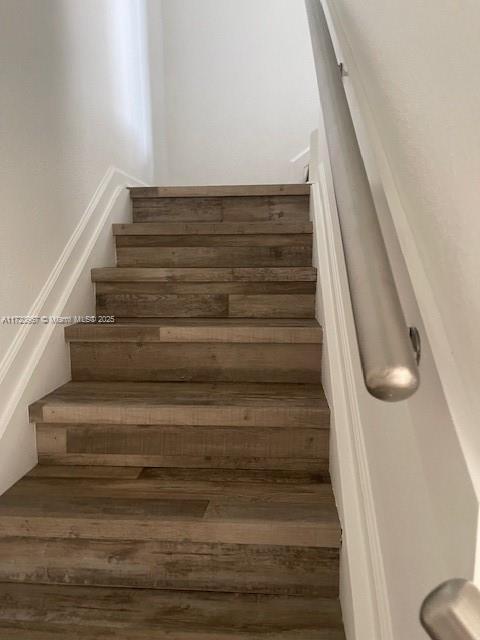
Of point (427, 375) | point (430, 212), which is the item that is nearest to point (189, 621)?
point (427, 375)

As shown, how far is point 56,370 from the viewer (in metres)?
1.77

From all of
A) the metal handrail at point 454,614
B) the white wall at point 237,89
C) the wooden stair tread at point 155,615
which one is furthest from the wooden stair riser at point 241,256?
the metal handrail at point 454,614

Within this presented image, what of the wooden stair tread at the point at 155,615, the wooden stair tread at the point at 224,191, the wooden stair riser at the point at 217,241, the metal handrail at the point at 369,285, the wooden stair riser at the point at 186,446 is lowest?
the wooden stair tread at the point at 155,615

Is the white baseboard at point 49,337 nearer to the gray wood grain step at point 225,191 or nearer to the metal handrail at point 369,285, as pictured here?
the gray wood grain step at point 225,191

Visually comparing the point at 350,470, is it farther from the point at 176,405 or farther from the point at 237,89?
the point at 237,89

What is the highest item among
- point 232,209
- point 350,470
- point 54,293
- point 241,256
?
point 232,209

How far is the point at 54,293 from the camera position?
6.01 ft

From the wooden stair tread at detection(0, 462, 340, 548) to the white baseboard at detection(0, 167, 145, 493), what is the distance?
138mm

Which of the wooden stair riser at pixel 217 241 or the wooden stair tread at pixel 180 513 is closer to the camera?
the wooden stair tread at pixel 180 513

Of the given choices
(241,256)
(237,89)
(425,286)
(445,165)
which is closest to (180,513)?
(425,286)

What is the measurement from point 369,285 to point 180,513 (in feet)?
3.18

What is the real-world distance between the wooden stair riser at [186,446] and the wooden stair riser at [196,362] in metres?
0.30

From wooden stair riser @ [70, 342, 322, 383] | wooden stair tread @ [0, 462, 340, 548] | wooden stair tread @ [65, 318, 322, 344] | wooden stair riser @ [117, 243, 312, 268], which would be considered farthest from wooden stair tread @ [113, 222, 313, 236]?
wooden stair tread @ [0, 462, 340, 548]

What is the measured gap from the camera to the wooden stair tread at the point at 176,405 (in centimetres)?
150
